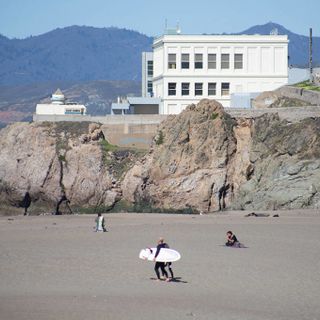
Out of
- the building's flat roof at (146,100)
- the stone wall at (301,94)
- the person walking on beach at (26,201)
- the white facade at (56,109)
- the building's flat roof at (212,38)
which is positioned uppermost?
the building's flat roof at (212,38)

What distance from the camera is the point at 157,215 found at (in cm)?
5194

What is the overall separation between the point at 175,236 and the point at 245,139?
17.4 meters

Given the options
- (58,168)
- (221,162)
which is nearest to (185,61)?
(58,168)

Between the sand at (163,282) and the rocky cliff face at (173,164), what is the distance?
710 cm

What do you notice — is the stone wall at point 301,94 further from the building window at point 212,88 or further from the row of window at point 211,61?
the building window at point 212,88

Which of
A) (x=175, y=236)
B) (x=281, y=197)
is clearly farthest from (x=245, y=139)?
(x=175, y=236)

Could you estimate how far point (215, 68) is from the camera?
6756 centimetres

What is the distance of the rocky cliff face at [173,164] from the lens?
5197 centimetres

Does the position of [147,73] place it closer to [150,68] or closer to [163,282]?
[150,68]

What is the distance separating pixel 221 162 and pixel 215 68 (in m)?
13.8

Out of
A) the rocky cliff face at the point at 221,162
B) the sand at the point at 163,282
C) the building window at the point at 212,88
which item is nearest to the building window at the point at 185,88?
the building window at the point at 212,88

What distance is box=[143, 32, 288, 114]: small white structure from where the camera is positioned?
6744cm

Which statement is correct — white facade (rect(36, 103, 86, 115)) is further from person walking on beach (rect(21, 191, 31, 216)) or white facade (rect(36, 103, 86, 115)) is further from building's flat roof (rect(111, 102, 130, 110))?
person walking on beach (rect(21, 191, 31, 216))

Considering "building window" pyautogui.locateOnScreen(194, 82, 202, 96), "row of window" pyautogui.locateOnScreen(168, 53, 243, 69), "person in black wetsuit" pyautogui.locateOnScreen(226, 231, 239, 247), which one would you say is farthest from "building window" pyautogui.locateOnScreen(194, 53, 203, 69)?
"person in black wetsuit" pyautogui.locateOnScreen(226, 231, 239, 247)
